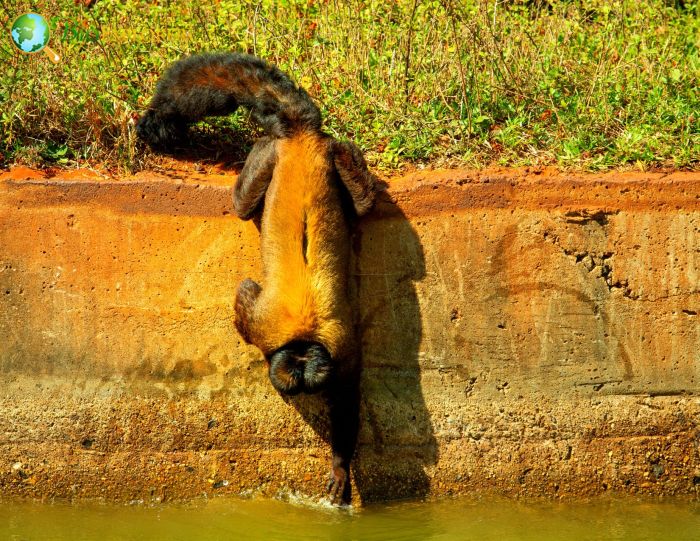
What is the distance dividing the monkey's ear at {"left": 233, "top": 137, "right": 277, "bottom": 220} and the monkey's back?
0.31 feet

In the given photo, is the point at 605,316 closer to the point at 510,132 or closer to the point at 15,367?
the point at 510,132

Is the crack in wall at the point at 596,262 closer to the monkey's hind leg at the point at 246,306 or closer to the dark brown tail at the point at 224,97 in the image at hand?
the dark brown tail at the point at 224,97

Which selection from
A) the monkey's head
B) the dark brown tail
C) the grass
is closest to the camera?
the monkey's head

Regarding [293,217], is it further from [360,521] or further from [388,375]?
[360,521]

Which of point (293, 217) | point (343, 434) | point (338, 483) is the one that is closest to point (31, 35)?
point (293, 217)

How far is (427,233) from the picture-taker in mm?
6570

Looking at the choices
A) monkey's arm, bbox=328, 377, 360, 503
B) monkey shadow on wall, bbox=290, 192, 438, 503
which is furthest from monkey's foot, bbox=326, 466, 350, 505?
monkey shadow on wall, bbox=290, 192, 438, 503

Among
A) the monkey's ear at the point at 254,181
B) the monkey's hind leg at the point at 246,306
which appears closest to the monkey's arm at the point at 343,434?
the monkey's hind leg at the point at 246,306

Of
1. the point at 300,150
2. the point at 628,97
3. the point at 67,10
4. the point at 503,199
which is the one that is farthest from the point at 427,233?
Answer: the point at 67,10

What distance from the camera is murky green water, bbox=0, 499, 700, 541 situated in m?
6.15

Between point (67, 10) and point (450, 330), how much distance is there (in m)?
4.58

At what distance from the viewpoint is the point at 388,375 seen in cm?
667

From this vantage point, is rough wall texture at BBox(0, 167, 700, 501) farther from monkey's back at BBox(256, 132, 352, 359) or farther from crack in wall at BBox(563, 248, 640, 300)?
monkey's back at BBox(256, 132, 352, 359)

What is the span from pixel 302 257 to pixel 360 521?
6.19 ft
